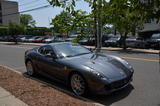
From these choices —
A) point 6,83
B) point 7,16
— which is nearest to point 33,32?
point 7,16

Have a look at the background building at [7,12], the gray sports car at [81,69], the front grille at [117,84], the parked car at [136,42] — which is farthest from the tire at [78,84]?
the background building at [7,12]

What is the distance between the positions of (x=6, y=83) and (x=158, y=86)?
4.71 metres

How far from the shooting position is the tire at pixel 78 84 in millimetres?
4581

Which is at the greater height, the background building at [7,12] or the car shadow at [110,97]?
the background building at [7,12]

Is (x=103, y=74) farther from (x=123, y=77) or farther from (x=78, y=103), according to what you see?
(x=78, y=103)

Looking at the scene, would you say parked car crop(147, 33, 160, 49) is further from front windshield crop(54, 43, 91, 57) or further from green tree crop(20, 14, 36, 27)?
green tree crop(20, 14, 36, 27)

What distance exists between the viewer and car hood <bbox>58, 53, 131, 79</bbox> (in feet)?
14.6

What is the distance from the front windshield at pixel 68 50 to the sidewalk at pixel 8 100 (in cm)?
195

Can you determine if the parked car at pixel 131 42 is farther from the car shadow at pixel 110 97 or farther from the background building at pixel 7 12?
the background building at pixel 7 12

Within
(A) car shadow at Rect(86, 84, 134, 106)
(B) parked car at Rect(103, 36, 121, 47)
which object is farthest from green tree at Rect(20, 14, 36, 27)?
(A) car shadow at Rect(86, 84, 134, 106)

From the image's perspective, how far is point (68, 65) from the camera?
4.93 metres

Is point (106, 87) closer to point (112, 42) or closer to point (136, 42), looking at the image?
point (136, 42)

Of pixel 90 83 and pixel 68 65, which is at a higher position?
pixel 68 65

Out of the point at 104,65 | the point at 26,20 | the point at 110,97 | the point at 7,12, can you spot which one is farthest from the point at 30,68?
Answer: the point at 26,20
